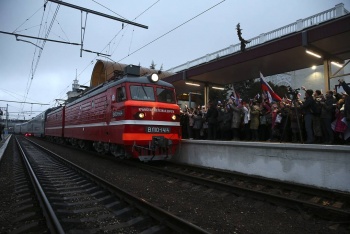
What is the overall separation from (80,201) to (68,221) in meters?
1.38

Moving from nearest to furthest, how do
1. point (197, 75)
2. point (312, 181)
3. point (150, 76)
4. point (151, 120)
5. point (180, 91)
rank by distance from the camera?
1. point (312, 181)
2. point (151, 120)
3. point (150, 76)
4. point (197, 75)
5. point (180, 91)

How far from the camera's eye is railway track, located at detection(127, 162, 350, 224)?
4797mm

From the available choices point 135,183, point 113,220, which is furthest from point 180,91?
point 113,220

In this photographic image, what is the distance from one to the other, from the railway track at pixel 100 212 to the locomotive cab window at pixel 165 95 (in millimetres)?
4124

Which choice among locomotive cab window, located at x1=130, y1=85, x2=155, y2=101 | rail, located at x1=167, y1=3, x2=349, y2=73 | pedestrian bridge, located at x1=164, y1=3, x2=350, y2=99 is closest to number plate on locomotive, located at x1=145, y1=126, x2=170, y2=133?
locomotive cab window, located at x1=130, y1=85, x2=155, y2=101

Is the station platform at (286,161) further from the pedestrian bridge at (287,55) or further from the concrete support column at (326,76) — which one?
the concrete support column at (326,76)

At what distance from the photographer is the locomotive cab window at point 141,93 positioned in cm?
1007

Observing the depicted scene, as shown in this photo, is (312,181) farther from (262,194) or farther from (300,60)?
(300,60)

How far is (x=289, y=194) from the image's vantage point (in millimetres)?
6348

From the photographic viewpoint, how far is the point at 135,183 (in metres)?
7.70

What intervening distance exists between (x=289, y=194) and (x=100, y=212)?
402 centimetres

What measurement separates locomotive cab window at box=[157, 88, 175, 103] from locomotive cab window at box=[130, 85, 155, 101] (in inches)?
11.8

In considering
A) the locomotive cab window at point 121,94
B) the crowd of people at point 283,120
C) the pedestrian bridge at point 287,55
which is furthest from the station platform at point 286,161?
the pedestrian bridge at point 287,55

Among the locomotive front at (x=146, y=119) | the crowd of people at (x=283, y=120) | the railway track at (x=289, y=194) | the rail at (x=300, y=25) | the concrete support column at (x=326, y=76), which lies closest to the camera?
the railway track at (x=289, y=194)
